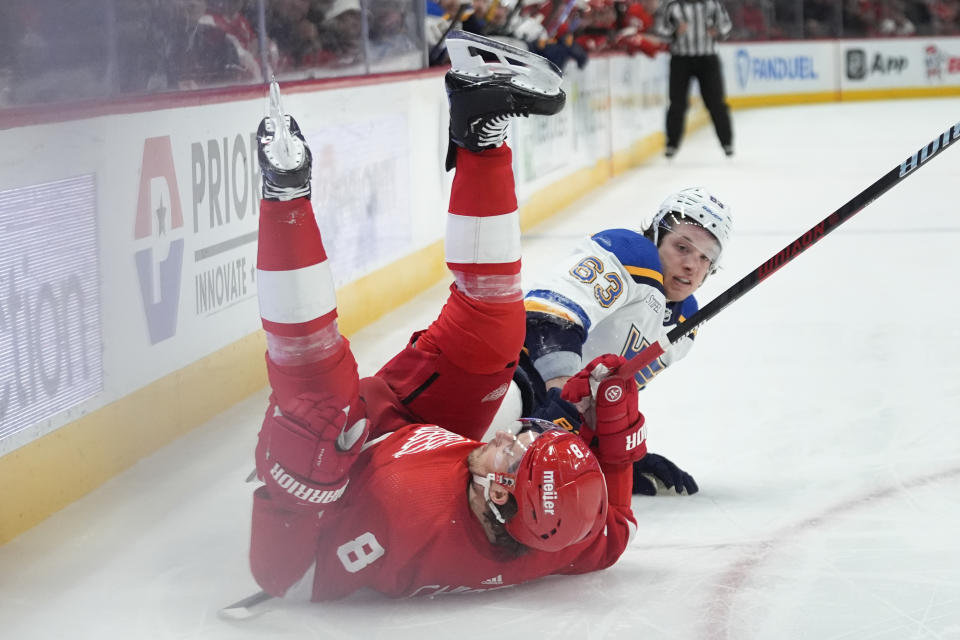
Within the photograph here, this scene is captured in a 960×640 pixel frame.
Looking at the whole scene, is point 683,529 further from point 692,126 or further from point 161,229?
point 692,126

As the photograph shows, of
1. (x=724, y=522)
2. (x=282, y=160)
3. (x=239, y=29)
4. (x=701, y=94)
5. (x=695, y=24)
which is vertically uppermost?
(x=695, y=24)

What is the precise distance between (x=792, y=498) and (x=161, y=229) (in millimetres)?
1677

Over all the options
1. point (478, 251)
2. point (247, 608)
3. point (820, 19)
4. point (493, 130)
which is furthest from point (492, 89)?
point (820, 19)

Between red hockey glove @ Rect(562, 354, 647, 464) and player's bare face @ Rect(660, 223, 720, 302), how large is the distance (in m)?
0.52

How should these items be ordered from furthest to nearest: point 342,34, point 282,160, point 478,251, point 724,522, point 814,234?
1. point 342,34
2. point 724,522
3. point 814,234
4. point 478,251
5. point 282,160

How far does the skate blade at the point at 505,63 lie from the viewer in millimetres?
2207

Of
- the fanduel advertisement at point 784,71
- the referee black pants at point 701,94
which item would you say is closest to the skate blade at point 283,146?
the referee black pants at point 701,94

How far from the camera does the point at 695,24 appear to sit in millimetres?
10656

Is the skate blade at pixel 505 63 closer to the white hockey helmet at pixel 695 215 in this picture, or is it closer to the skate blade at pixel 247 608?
the white hockey helmet at pixel 695 215

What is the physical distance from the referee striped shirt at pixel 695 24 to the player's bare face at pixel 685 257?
27.3 feet

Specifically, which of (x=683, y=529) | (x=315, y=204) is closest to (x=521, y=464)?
(x=683, y=529)

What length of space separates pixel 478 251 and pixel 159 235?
4.03 feet

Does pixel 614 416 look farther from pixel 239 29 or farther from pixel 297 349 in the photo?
pixel 239 29

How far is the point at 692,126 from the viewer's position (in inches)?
543
